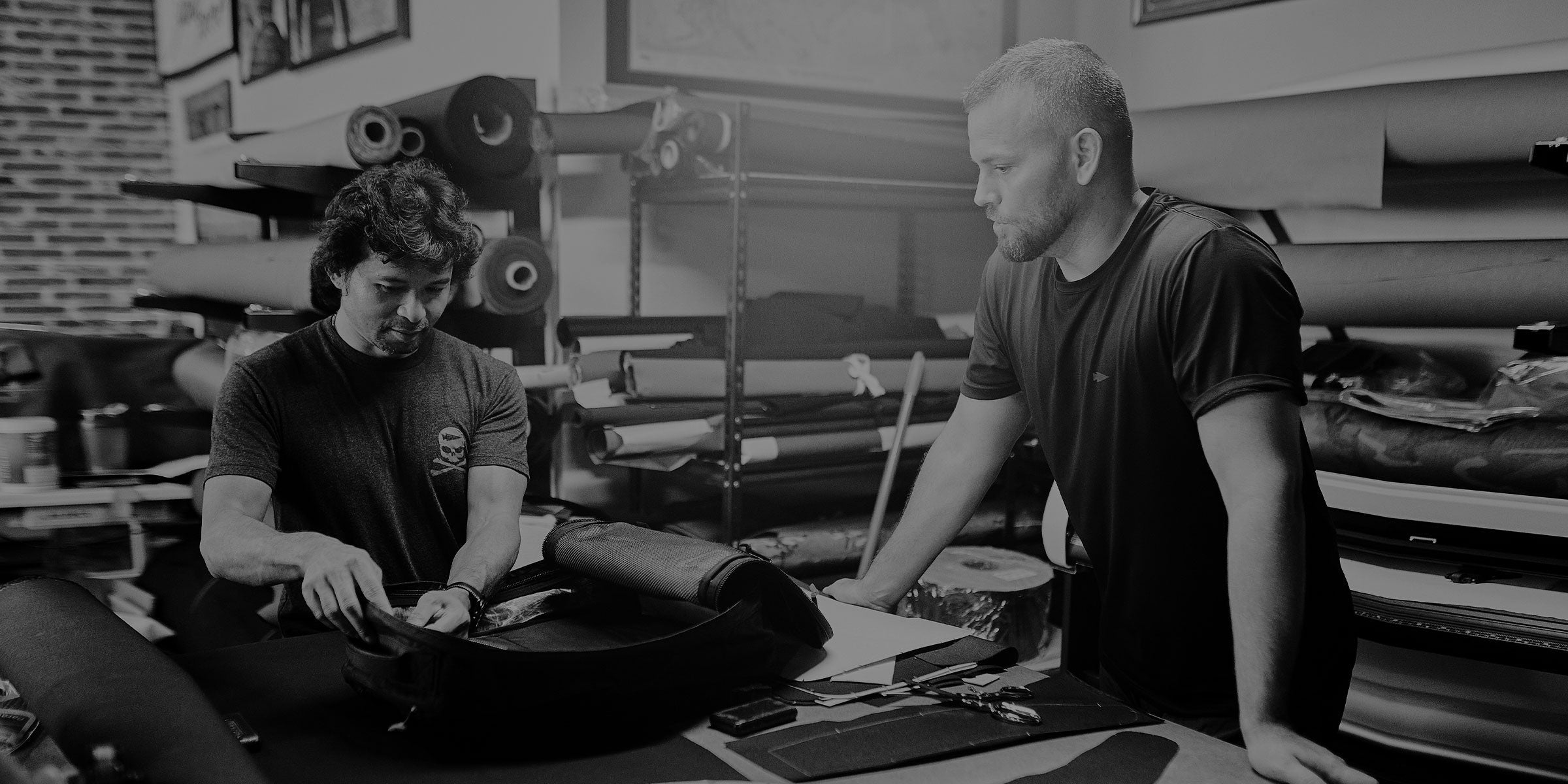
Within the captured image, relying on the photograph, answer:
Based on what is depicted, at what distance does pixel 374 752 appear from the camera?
954 mm

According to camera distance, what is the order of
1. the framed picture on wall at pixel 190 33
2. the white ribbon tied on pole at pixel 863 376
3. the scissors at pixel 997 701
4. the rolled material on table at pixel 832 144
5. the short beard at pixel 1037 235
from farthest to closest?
the framed picture on wall at pixel 190 33, the white ribbon tied on pole at pixel 863 376, the rolled material on table at pixel 832 144, the short beard at pixel 1037 235, the scissors at pixel 997 701

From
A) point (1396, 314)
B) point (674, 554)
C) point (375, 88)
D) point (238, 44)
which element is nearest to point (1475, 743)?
point (1396, 314)

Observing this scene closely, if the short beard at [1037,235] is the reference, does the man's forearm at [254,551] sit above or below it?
below

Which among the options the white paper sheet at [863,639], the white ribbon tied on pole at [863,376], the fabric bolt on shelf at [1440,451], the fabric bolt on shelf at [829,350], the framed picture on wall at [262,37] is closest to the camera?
the white paper sheet at [863,639]

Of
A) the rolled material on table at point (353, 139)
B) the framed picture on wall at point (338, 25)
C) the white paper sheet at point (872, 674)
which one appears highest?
the framed picture on wall at point (338, 25)

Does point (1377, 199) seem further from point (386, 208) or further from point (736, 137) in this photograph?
point (386, 208)

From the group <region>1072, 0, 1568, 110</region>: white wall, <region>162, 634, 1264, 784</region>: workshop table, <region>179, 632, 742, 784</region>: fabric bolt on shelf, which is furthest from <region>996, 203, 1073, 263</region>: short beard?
<region>1072, 0, 1568, 110</region>: white wall

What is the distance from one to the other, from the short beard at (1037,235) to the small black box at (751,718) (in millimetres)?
622

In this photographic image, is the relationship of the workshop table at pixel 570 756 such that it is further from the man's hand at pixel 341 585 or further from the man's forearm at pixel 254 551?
the man's forearm at pixel 254 551

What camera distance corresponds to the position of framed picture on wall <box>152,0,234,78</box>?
16.4ft

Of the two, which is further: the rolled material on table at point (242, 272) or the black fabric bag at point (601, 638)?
the rolled material on table at point (242, 272)

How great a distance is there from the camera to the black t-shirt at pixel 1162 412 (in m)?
1.25

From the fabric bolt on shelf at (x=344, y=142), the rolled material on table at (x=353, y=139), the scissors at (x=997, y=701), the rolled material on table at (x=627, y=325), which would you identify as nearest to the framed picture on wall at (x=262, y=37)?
the fabric bolt on shelf at (x=344, y=142)

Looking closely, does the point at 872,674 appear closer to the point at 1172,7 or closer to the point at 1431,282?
the point at 1431,282
